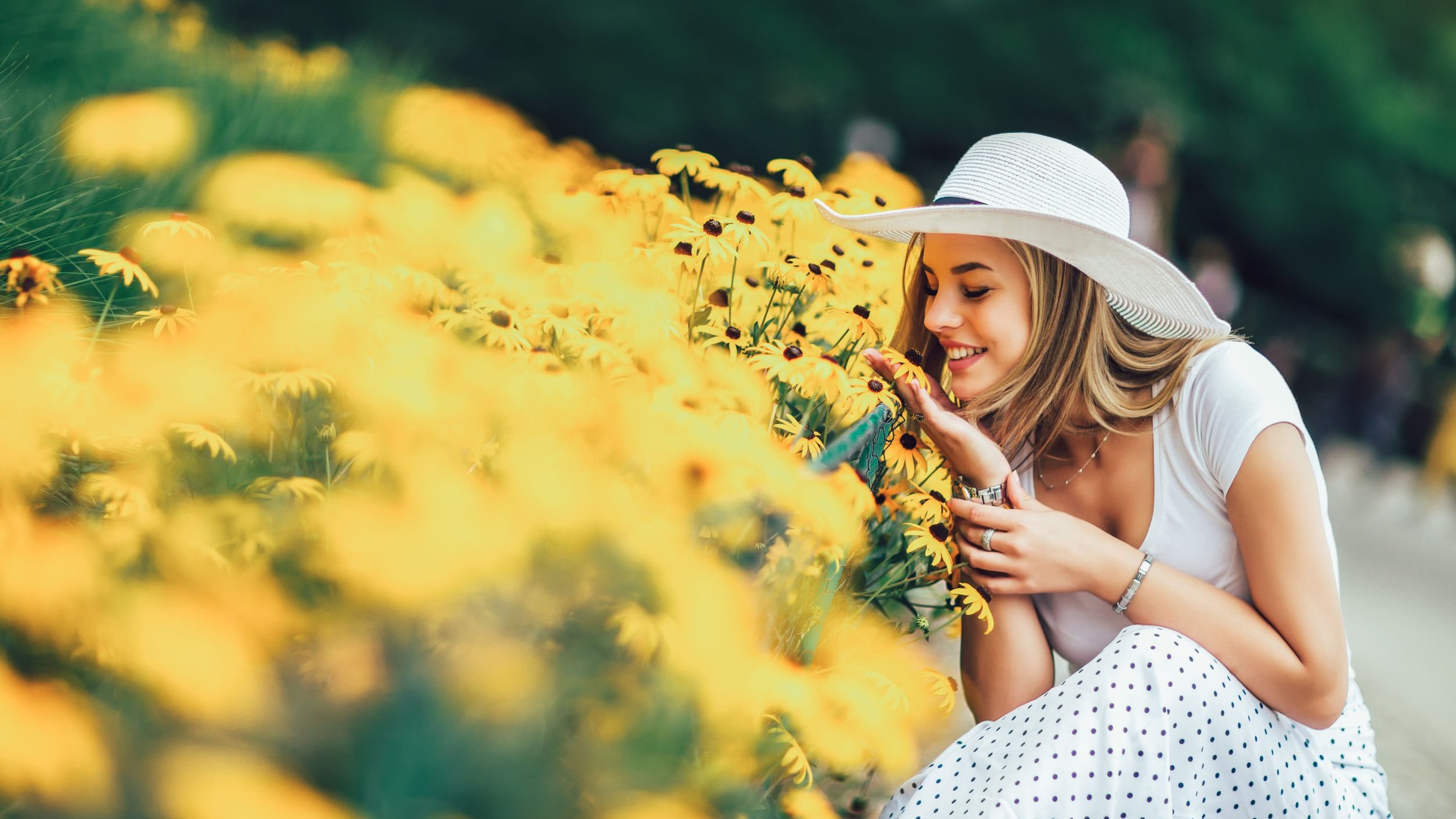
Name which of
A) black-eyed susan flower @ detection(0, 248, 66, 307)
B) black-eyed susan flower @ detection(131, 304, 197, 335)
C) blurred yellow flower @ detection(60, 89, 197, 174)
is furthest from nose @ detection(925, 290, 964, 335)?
blurred yellow flower @ detection(60, 89, 197, 174)

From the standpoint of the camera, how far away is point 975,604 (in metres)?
1.70

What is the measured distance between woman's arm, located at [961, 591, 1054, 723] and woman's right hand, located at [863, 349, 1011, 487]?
226 millimetres

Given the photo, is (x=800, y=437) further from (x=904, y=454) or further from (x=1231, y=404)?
(x=1231, y=404)

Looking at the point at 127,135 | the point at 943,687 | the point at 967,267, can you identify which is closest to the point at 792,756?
the point at 943,687

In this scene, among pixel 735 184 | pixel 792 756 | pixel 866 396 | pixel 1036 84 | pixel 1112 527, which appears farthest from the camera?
pixel 1036 84

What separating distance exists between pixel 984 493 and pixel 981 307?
0.30m

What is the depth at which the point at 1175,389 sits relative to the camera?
1.87m

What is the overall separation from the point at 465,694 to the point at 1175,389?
139cm

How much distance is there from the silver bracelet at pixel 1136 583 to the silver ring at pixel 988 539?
0.72 feet

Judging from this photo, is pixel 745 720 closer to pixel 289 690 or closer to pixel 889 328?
pixel 289 690

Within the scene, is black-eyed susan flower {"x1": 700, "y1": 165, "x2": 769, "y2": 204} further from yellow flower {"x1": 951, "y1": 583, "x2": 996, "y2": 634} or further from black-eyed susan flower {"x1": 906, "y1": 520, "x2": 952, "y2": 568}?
A: yellow flower {"x1": 951, "y1": 583, "x2": 996, "y2": 634}

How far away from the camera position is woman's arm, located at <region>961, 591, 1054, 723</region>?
6.04 feet

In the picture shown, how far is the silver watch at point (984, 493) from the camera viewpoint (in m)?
1.76

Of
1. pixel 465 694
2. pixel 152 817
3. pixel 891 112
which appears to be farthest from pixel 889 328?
pixel 891 112
